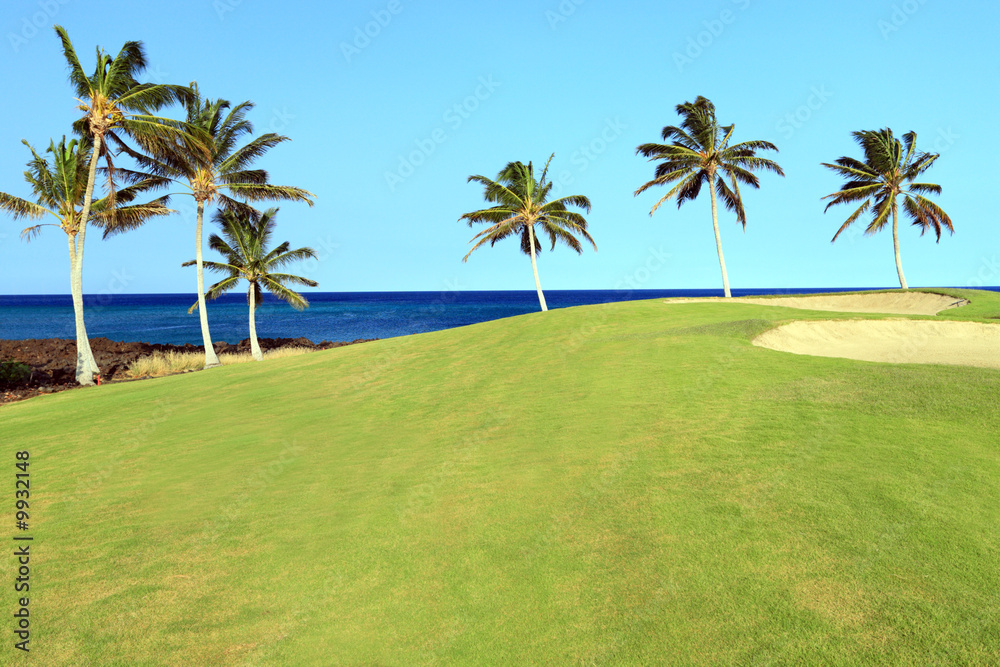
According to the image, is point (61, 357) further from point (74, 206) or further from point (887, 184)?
point (887, 184)

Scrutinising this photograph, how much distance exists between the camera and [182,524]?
7.94m

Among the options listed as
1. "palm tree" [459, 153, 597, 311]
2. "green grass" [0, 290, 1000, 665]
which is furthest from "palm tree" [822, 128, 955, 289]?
"green grass" [0, 290, 1000, 665]

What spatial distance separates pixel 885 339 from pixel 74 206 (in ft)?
129

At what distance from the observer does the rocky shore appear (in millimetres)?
27797

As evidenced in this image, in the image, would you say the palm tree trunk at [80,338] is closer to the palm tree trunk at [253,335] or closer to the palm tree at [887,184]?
the palm tree trunk at [253,335]

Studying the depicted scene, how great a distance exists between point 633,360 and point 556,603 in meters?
9.61

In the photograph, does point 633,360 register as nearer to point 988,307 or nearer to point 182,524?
point 182,524

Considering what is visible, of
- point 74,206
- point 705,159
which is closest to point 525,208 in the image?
point 705,159

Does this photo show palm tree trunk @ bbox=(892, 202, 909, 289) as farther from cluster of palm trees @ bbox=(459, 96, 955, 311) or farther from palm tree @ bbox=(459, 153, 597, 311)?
palm tree @ bbox=(459, 153, 597, 311)

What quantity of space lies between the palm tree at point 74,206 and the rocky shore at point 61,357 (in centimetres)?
235

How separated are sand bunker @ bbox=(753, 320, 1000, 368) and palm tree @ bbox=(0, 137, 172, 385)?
107ft

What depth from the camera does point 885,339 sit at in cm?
1686

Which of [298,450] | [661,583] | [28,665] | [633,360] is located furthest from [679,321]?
[28,665]

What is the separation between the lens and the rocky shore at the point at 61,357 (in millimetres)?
27797
